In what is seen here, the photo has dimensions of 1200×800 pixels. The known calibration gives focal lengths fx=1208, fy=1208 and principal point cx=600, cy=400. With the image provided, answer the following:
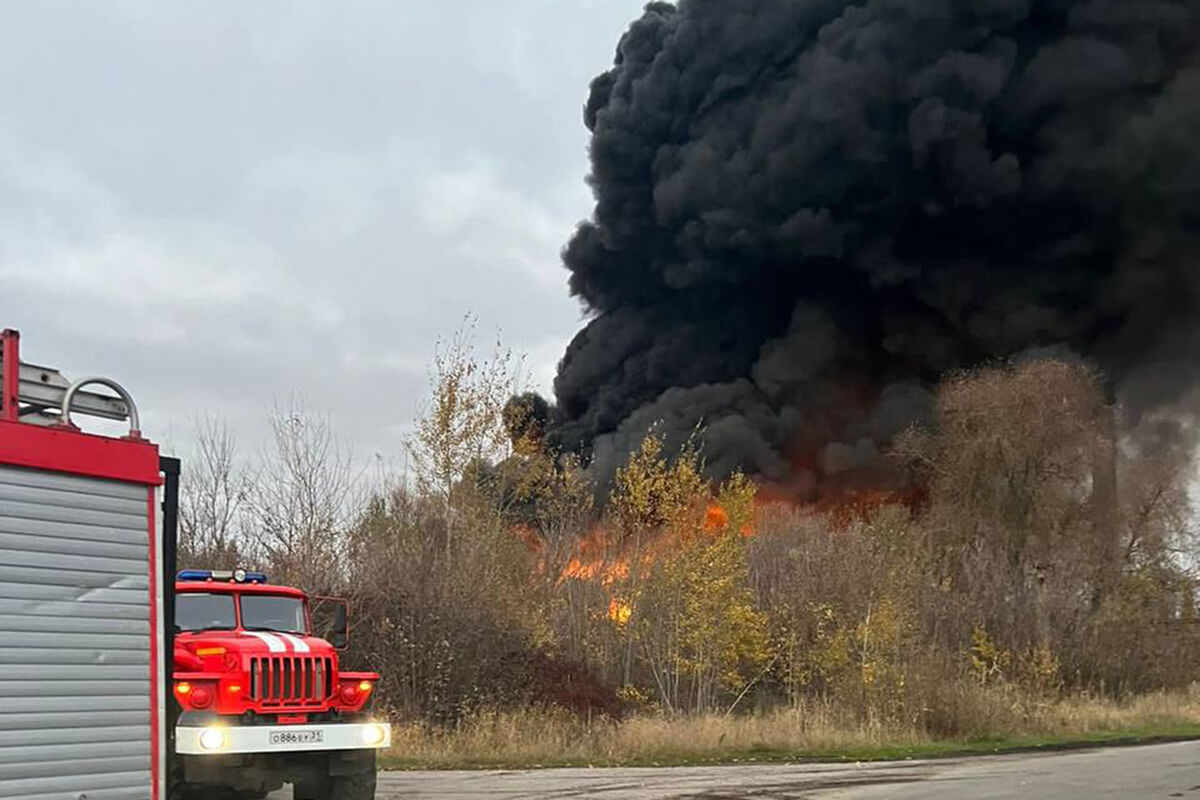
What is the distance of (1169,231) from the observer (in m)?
35.3

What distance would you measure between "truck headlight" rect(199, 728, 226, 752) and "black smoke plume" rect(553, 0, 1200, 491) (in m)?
25.3

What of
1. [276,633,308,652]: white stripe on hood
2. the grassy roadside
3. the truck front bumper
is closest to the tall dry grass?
the grassy roadside

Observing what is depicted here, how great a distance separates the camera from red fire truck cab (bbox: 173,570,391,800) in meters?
9.75

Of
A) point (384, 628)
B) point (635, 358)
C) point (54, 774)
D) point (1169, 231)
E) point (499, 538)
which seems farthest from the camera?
point (635, 358)

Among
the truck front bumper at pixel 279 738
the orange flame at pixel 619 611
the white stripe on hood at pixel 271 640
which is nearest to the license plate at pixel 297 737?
the truck front bumper at pixel 279 738

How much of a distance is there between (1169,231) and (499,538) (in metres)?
23.1

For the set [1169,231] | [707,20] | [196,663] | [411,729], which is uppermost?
[707,20]

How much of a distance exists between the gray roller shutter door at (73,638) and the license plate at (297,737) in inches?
111

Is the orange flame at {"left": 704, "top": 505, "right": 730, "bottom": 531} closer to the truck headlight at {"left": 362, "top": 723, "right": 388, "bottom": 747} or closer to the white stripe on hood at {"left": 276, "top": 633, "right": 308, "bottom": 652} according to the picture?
the white stripe on hood at {"left": 276, "top": 633, "right": 308, "bottom": 652}

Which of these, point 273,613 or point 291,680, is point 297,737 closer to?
point 291,680

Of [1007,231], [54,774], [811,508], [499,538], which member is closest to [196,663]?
[54,774]

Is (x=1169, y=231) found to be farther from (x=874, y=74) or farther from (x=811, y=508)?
(x=811, y=508)

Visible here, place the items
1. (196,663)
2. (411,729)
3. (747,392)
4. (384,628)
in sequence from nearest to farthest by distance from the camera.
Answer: (196,663) < (411,729) < (384,628) < (747,392)

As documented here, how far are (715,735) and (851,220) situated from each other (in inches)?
857
